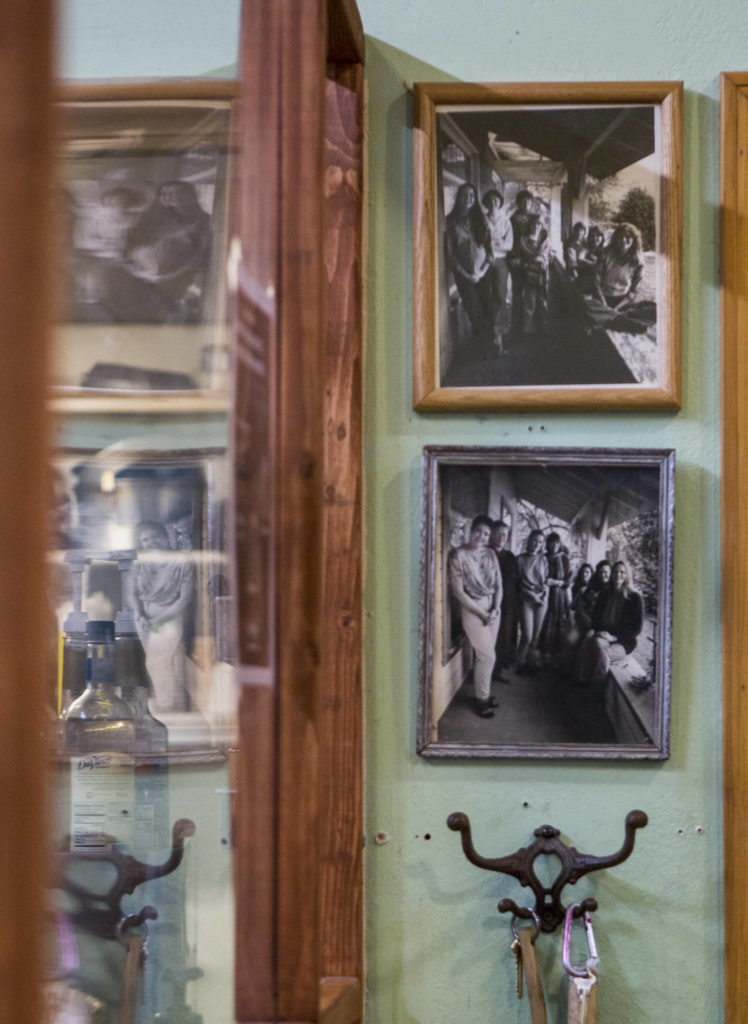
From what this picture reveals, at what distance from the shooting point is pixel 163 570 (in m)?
0.66

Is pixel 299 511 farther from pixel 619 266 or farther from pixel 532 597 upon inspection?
pixel 619 266

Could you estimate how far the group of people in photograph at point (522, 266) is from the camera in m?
1.26

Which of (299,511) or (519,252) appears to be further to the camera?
(519,252)

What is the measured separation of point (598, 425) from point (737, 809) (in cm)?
51

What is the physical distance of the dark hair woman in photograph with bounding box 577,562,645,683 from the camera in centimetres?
124

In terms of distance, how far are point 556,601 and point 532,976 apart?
17.5 inches

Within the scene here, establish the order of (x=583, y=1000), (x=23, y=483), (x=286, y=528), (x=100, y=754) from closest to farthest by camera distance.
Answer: (x=23, y=483)
(x=100, y=754)
(x=286, y=528)
(x=583, y=1000)

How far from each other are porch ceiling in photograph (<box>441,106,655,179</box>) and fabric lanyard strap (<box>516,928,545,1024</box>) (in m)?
0.95

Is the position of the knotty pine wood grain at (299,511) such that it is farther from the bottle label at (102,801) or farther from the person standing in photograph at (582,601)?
the person standing in photograph at (582,601)

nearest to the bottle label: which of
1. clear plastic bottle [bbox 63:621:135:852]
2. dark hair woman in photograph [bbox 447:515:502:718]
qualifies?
clear plastic bottle [bbox 63:621:135:852]

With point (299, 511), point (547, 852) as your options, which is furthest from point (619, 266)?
point (547, 852)

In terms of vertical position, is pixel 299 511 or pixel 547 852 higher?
pixel 299 511

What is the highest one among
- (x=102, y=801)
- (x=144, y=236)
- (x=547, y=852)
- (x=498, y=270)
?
(x=498, y=270)

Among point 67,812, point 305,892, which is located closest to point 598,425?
point 305,892
